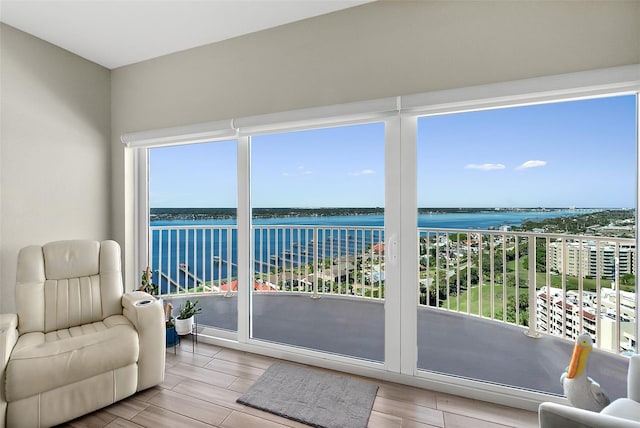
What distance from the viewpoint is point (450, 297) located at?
2.12 m

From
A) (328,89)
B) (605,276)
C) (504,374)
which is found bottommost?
(504,374)

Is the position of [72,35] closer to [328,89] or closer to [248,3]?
[248,3]

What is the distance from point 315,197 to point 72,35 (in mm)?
2430

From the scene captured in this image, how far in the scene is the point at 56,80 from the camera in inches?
99.3

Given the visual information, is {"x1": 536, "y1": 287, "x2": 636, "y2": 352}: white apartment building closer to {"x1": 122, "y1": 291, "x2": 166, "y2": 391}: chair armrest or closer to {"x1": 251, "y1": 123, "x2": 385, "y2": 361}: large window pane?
{"x1": 251, "y1": 123, "x2": 385, "y2": 361}: large window pane

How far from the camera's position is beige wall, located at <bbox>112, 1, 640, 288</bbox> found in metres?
1.60

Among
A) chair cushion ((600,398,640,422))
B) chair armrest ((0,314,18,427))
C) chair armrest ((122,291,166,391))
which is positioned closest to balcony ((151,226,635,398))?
chair cushion ((600,398,640,422))

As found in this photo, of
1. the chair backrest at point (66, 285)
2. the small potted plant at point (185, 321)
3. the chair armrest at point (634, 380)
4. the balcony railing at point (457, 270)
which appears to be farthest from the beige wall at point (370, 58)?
the chair armrest at point (634, 380)

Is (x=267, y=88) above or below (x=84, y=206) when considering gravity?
above

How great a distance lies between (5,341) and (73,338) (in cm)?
29

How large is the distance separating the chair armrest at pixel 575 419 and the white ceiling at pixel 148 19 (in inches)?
95.8

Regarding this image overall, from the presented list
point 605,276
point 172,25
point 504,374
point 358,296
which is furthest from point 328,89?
point 504,374

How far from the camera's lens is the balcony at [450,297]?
1.76 meters

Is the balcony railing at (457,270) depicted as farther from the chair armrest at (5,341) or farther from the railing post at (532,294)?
the chair armrest at (5,341)
